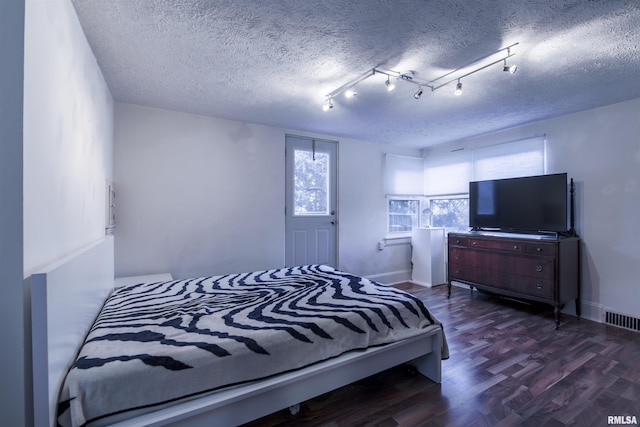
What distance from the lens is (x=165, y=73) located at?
236 cm

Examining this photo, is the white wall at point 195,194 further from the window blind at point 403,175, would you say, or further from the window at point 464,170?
the window at point 464,170

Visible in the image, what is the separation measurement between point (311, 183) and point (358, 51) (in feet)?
7.65

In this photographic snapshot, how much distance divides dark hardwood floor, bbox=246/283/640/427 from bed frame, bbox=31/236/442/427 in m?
0.23

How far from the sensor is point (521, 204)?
3.53 meters

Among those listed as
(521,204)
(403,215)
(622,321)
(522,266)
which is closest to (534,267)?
(522,266)

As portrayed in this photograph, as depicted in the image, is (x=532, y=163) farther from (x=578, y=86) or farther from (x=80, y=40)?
(x=80, y=40)

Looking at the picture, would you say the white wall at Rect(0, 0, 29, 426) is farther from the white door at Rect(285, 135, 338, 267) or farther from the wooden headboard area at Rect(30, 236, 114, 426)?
the white door at Rect(285, 135, 338, 267)

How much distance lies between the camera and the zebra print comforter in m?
1.18

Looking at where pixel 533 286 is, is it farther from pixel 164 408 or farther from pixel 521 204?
pixel 164 408

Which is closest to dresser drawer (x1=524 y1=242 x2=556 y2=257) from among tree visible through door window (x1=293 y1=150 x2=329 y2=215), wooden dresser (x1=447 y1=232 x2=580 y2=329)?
wooden dresser (x1=447 y1=232 x2=580 y2=329)

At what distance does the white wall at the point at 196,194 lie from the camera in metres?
3.06

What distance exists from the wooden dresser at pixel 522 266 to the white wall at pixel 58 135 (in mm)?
4081

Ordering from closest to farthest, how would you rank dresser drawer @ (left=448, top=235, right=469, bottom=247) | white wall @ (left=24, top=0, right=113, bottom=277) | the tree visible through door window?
1. white wall @ (left=24, top=0, right=113, bottom=277)
2. dresser drawer @ (left=448, top=235, right=469, bottom=247)
3. the tree visible through door window

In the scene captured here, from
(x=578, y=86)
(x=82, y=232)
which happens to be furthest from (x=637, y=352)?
(x=82, y=232)
